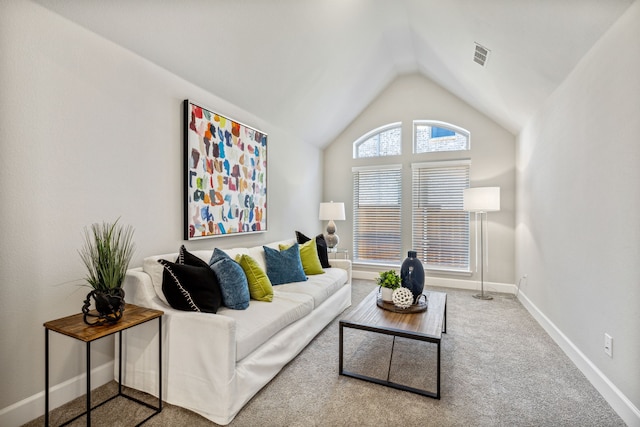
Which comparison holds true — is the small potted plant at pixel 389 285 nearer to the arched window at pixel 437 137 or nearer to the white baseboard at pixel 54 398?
the white baseboard at pixel 54 398

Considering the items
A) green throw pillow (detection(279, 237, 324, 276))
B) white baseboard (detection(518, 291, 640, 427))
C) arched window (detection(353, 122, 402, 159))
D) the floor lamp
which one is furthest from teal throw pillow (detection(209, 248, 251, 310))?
arched window (detection(353, 122, 402, 159))

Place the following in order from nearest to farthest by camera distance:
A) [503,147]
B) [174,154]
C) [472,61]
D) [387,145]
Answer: [174,154], [472,61], [503,147], [387,145]

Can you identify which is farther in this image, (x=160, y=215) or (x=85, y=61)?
(x=160, y=215)

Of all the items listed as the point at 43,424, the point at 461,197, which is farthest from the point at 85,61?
the point at 461,197

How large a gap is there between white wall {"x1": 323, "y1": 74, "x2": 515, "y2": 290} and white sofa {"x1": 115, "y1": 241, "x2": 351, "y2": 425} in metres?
3.40

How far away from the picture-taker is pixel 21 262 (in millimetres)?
1787

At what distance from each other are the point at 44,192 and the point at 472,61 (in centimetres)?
403

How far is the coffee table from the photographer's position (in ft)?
6.71

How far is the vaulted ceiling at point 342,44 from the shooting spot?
218 cm

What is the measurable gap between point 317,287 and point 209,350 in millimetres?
1453

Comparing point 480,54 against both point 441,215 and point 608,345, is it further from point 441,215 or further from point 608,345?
point 608,345

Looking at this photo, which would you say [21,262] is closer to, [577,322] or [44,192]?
[44,192]

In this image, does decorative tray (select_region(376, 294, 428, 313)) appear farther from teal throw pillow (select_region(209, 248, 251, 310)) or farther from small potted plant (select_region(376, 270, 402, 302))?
teal throw pillow (select_region(209, 248, 251, 310))

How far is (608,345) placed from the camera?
2.02 metres
